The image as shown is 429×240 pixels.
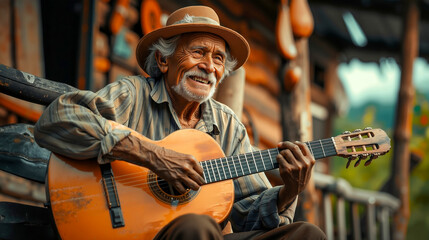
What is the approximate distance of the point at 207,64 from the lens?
2.85m

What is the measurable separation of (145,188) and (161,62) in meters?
0.74

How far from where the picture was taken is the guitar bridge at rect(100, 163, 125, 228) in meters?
2.38

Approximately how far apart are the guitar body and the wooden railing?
393cm

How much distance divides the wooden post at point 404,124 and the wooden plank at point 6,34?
523cm

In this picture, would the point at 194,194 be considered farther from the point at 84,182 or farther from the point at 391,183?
the point at 391,183

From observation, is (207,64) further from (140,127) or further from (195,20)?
(140,127)

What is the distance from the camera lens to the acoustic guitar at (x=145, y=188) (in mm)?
2355

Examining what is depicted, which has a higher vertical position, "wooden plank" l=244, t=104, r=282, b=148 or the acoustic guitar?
the acoustic guitar

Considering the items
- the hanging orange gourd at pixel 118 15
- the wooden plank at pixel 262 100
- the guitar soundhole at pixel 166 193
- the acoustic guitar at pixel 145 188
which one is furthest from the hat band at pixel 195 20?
the wooden plank at pixel 262 100

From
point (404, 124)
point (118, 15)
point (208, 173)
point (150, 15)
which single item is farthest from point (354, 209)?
point (208, 173)

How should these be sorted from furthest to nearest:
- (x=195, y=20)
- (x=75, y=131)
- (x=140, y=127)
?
1. (x=195, y=20)
2. (x=140, y=127)
3. (x=75, y=131)

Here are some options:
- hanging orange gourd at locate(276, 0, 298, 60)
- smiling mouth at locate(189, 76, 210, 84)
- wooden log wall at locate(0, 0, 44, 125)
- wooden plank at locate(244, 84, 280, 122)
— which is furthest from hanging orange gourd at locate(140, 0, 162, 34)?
smiling mouth at locate(189, 76, 210, 84)

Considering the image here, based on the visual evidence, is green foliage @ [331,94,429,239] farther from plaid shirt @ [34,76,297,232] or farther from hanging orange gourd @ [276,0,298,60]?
plaid shirt @ [34,76,297,232]

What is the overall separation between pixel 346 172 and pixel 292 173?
44.9 ft
